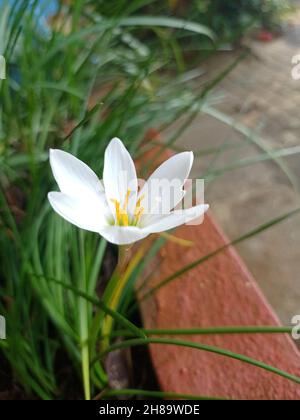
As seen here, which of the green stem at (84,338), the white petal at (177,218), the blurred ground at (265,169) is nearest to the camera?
the white petal at (177,218)

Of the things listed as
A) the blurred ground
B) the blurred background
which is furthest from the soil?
the blurred ground

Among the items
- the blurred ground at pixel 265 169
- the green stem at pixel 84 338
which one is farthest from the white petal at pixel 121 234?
the blurred ground at pixel 265 169

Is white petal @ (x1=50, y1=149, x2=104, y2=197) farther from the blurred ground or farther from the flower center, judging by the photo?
the blurred ground

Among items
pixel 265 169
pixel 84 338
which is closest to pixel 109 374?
pixel 84 338

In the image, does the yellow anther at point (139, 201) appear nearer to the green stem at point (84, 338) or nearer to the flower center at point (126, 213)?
the flower center at point (126, 213)

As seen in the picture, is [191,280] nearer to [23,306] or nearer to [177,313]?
[177,313]
